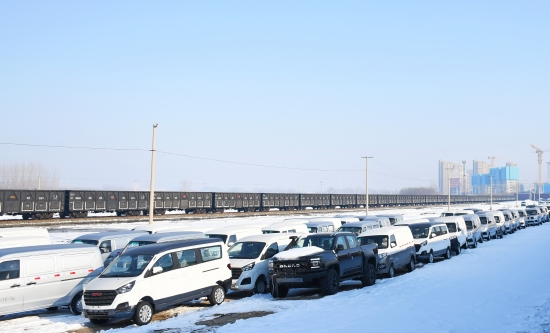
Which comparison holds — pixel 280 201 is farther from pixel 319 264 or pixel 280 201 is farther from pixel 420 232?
pixel 319 264

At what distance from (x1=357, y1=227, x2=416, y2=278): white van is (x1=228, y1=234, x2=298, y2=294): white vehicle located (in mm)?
A: 3395

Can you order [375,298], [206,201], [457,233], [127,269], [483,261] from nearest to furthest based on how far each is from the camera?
[127,269] < [375,298] < [483,261] < [457,233] < [206,201]

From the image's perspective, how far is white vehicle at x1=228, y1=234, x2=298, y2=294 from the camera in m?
16.6

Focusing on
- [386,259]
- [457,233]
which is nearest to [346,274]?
[386,259]

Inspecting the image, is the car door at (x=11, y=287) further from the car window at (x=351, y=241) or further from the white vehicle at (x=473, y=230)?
the white vehicle at (x=473, y=230)

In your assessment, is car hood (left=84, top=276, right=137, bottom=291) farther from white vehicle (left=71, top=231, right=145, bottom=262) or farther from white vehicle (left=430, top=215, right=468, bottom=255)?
white vehicle (left=430, top=215, right=468, bottom=255)

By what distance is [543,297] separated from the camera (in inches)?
534

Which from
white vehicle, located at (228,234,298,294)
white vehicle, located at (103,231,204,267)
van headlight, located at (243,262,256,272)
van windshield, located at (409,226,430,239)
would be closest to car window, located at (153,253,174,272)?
white vehicle, located at (228,234,298,294)

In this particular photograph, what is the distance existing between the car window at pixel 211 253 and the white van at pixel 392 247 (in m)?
6.32

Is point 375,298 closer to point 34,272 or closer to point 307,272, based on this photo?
point 307,272

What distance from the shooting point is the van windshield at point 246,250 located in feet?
57.9

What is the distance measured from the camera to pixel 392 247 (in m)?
19.7

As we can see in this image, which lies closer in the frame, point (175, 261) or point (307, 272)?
point (175, 261)

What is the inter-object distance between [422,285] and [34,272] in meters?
11.1
